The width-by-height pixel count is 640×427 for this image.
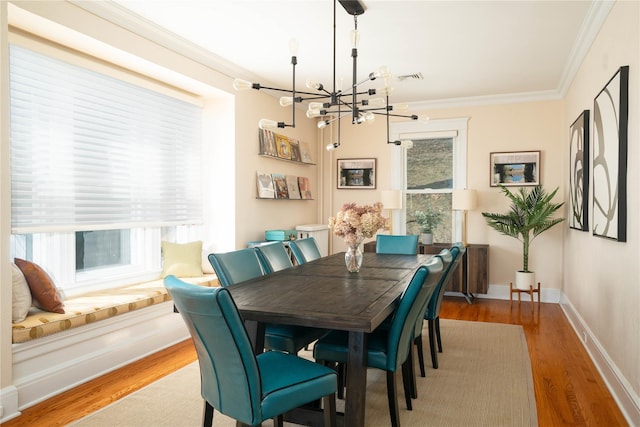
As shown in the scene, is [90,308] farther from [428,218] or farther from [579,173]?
[428,218]

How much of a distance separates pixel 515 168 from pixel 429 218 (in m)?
1.28

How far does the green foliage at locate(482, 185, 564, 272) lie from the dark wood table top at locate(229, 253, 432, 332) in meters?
2.52

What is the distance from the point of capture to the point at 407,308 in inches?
89.2

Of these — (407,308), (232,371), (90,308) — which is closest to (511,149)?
(407,308)

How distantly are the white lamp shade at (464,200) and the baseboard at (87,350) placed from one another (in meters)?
3.62

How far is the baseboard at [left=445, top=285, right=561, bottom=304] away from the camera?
580cm

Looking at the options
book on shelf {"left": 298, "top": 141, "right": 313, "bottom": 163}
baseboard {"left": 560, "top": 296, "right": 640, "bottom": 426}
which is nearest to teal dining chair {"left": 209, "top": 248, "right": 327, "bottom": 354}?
baseboard {"left": 560, "top": 296, "right": 640, "bottom": 426}

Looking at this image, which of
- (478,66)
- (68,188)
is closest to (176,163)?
(68,188)

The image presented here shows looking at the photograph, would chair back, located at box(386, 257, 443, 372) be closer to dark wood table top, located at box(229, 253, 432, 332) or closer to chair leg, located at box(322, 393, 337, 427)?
dark wood table top, located at box(229, 253, 432, 332)

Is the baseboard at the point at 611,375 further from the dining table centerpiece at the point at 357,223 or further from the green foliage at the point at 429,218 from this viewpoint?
the green foliage at the point at 429,218

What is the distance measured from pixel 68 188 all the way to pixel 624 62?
3.88 metres

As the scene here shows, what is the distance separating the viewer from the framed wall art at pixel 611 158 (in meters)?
2.73

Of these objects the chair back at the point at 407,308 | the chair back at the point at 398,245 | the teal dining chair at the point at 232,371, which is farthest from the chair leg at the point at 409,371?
the chair back at the point at 398,245

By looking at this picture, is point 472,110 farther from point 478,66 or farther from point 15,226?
point 15,226
